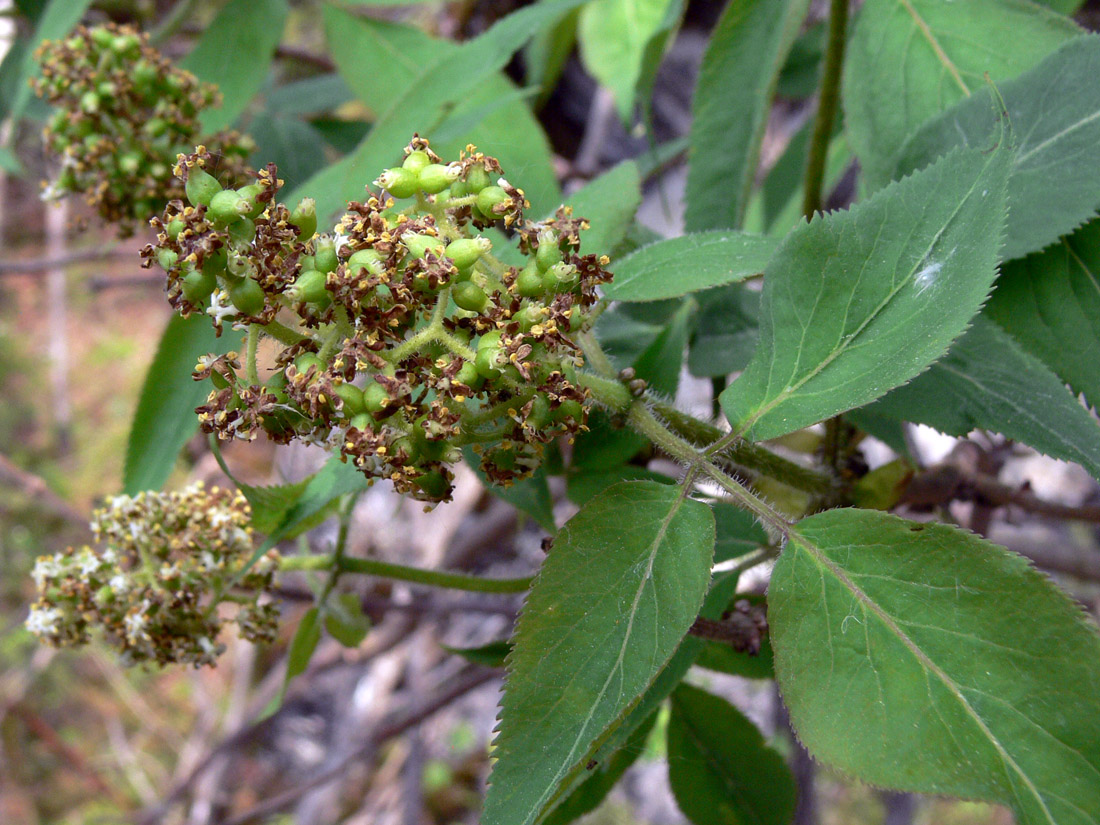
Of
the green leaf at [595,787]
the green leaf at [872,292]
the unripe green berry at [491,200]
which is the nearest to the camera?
the green leaf at [872,292]

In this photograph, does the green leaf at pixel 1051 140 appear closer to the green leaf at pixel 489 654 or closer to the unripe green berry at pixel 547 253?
the unripe green berry at pixel 547 253

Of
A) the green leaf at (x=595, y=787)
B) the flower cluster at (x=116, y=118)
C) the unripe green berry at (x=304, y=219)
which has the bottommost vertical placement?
the green leaf at (x=595, y=787)

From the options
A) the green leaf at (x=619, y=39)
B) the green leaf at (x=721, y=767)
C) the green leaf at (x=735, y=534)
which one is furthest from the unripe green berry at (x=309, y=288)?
the green leaf at (x=619, y=39)

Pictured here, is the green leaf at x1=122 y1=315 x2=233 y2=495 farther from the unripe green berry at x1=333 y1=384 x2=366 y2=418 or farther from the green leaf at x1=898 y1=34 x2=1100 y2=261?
the green leaf at x1=898 y1=34 x2=1100 y2=261

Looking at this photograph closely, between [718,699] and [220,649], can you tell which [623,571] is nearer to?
[220,649]

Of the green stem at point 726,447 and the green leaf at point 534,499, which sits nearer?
the green stem at point 726,447

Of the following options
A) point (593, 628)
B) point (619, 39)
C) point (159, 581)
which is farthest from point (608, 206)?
point (619, 39)

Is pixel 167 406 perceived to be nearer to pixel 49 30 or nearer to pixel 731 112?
pixel 49 30
